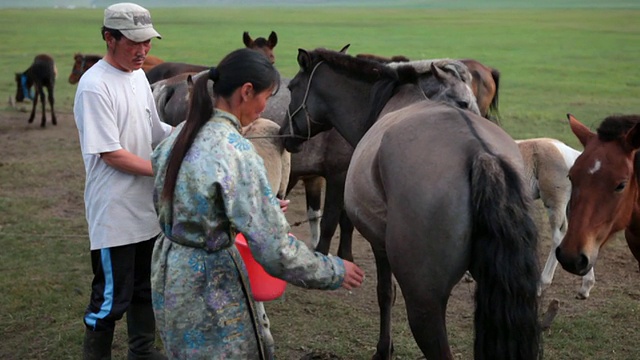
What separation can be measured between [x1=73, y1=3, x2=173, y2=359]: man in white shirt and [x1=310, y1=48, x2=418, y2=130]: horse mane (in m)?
1.41

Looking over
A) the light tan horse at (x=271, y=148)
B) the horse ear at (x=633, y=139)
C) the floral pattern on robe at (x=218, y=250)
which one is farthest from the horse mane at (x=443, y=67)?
the floral pattern on robe at (x=218, y=250)

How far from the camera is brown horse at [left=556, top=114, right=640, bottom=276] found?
145 inches

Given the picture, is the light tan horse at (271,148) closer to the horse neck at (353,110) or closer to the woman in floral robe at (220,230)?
the horse neck at (353,110)

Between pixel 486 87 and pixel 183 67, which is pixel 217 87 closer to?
pixel 486 87

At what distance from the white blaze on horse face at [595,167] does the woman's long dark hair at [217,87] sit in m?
1.74

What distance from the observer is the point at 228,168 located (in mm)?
2629

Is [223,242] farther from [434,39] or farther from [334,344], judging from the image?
[434,39]

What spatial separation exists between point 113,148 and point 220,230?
3.89 ft

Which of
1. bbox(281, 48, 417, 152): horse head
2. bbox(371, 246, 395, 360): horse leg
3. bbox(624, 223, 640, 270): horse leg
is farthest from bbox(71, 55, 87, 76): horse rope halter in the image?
bbox(624, 223, 640, 270): horse leg

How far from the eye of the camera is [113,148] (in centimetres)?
369

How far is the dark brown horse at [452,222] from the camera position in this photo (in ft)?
10.0

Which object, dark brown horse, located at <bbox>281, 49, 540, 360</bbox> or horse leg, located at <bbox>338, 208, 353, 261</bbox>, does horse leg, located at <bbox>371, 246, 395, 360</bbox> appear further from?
horse leg, located at <bbox>338, 208, 353, 261</bbox>

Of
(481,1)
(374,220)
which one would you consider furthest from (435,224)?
(481,1)

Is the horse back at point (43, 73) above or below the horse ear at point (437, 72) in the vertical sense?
below
